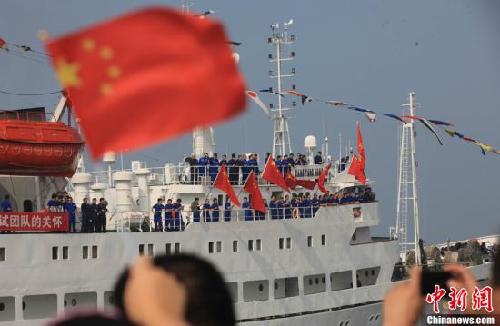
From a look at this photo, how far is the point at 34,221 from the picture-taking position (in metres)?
25.3

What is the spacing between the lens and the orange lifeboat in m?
26.2

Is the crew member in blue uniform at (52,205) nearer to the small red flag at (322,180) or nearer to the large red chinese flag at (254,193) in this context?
the large red chinese flag at (254,193)

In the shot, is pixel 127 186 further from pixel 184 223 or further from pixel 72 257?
pixel 72 257

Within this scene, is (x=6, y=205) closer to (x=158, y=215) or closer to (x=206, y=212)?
(x=158, y=215)

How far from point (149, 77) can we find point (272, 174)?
27.0m

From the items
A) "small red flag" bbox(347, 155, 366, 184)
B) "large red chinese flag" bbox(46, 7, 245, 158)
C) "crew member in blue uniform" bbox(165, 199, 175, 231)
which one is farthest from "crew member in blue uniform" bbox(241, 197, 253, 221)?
"large red chinese flag" bbox(46, 7, 245, 158)

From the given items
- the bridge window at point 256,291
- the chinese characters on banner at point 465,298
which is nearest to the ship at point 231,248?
the bridge window at point 256,291

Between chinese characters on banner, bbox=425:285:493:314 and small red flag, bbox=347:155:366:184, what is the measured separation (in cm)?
2915

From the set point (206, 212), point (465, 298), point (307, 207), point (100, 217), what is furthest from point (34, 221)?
point (465, 298)

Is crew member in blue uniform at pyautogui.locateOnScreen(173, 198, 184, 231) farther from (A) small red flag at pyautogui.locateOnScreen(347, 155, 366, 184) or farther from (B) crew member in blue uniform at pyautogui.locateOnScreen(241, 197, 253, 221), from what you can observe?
(A) small red flag at pyautogui.locateOnScreen(347, 155, 366, 184)

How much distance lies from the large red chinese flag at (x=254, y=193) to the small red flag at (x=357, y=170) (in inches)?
217

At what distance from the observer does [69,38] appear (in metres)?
4.18

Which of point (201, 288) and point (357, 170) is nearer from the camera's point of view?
point (201, 288)

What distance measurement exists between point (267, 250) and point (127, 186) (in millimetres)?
4173
